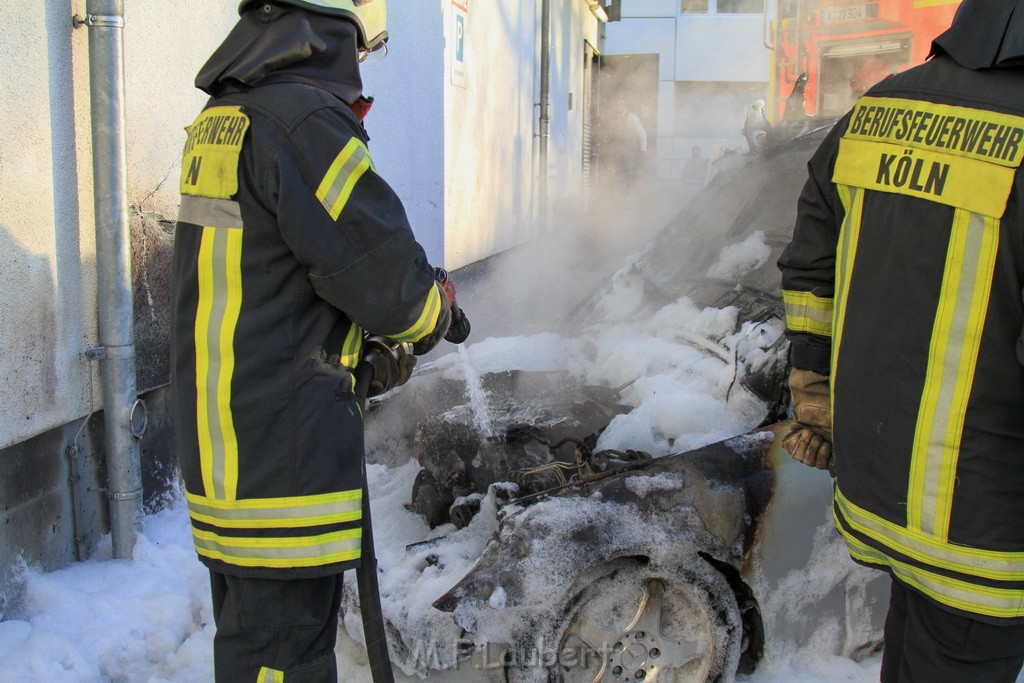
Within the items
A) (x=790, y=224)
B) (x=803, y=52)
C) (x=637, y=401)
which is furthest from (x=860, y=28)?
(x=637, y=401)

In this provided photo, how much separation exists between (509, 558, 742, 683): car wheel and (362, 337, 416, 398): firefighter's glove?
2.50 feet

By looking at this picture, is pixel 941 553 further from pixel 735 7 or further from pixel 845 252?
pixel 735 7

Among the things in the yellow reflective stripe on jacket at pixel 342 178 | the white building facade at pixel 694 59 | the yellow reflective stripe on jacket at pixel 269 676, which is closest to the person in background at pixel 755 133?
the yellow reflective stripe on jacket at pixel 342 178

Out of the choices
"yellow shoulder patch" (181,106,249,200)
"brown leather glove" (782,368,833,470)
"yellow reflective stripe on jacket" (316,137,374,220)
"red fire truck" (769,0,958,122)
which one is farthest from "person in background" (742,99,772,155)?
"yellow shoulder patch" (181,106,249,200)

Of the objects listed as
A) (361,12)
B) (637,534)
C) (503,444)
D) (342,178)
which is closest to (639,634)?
(637,534)

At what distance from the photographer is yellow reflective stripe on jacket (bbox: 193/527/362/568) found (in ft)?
5.76

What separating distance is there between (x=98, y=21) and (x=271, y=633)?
2146 millimetres

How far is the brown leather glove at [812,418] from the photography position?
2068mm

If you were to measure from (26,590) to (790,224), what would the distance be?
9.95 feet

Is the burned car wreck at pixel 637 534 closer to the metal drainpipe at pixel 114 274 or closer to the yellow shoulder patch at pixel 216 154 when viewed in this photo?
the metal drainpipe at pixel 114 274

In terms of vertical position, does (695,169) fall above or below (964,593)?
below

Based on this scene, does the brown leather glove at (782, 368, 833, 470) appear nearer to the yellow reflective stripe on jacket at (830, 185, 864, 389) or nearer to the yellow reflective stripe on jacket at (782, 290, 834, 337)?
the yellow reflective stripe on jacket at (782, 290, 834, 337)

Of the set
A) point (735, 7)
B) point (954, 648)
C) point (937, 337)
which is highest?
point (735, 7)

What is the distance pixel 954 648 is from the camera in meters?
1.61
